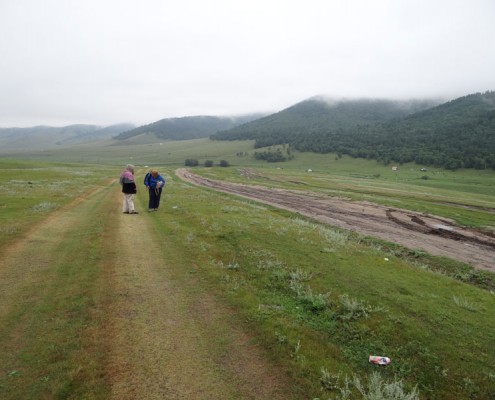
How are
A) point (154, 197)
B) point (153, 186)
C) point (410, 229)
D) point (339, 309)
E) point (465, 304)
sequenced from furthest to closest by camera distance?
point (410, 229)
point (154, 197)
point (153, 186)
point (465, 304)
point (339, 309)

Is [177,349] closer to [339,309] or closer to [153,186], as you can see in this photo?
[339,309]

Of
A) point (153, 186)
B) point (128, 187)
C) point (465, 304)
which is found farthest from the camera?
point (153, 186)

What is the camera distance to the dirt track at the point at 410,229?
2461 centimetres

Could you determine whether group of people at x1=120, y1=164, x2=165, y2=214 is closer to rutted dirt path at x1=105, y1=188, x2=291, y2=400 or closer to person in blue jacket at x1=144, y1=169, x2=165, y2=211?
person in blue jacket at x1=144, y1=169, x2=165, y2=211

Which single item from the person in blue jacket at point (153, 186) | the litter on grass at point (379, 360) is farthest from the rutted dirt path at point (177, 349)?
the person in blue jacket at point (153, 186)

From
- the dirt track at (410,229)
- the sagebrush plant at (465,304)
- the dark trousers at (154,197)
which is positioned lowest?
the dirt track at (410,229)

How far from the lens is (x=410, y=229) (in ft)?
106

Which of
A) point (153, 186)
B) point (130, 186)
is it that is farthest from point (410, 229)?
point (130, 186)

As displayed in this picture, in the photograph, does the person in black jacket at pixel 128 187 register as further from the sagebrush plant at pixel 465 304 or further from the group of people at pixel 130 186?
the sagebrush plant at pixel 465 304

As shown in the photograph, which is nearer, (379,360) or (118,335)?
(118,335)

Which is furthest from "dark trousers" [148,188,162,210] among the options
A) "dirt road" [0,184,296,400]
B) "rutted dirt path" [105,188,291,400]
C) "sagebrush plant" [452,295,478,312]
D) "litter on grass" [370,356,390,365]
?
"litter on grass" [370,356,390,365]

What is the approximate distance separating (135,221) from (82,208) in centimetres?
718

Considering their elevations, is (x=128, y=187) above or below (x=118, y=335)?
above

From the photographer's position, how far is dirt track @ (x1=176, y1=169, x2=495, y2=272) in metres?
24.6
